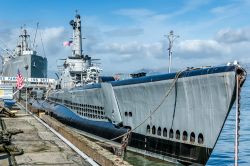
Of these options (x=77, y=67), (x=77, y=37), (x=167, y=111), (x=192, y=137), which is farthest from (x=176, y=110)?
(x=77, y=37)

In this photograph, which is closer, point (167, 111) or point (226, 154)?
point (167, 111)

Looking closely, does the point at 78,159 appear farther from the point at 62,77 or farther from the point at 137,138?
the point at 62,77

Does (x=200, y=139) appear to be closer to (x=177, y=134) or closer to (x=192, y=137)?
(x=192, y=137)

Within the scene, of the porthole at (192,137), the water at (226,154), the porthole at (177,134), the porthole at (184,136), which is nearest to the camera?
the porthole at (192,137)

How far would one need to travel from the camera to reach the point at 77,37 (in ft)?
125

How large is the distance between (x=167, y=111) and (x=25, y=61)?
207 ft

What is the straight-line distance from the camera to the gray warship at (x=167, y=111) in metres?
15.5

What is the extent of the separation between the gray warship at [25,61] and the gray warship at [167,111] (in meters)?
Answer: 52.3

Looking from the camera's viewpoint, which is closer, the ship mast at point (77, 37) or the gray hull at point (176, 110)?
the gray hull at point (176, 110)

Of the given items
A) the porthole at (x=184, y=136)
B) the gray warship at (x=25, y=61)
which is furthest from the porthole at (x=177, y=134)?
the gray warship at (x=25, y=61)

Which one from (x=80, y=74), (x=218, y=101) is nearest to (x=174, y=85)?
(x=218, y=101)

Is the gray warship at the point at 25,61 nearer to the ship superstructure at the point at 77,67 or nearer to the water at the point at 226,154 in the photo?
the ship superstructure at the point at 77,67

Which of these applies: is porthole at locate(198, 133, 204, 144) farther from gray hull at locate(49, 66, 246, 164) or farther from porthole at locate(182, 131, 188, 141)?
porthole at locate(182, 131, 188, 141)

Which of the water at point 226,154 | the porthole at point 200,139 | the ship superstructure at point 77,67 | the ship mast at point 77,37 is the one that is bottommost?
the water at point 226,154
